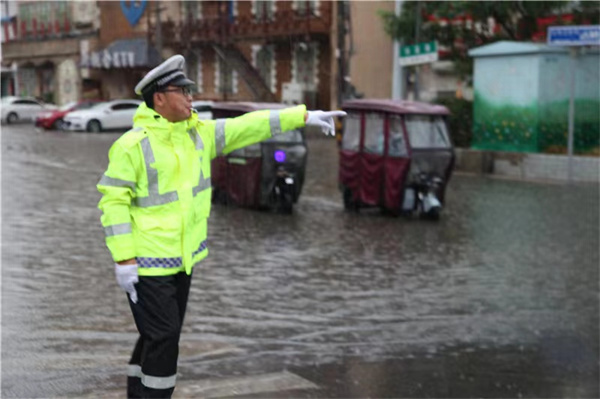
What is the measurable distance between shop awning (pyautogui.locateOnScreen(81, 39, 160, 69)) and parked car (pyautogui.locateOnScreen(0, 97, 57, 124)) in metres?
3.15

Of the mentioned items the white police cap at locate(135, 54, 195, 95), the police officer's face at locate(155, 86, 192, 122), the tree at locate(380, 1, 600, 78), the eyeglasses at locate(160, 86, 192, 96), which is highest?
the tree at locate(380, 1, 600, 78)

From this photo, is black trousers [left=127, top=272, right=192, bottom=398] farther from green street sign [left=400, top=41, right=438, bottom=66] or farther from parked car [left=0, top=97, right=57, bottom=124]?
parked car [left=0, top=97, right=57, bottom=124]

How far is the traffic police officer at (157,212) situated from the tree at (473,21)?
68.3 ft

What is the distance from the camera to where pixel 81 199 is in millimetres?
16469

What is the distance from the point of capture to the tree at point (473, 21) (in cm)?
2480

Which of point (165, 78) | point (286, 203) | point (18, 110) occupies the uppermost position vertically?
point (165, 78)

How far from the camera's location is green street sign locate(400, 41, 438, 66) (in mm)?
22359

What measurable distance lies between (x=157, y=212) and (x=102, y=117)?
113ft

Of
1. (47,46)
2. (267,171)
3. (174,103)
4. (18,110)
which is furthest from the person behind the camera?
(47,46)

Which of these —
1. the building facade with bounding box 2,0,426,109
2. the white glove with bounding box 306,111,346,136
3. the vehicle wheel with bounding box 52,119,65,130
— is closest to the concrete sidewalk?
the building facade with bounding box 2,0,426,109

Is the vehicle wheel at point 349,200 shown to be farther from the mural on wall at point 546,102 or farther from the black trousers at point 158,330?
the black trousers at point 158,330

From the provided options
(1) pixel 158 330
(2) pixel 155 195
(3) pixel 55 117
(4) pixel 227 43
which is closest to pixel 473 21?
(4) pixel 227 43

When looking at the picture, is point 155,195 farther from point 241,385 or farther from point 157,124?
point 241,385

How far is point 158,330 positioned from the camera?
477 centimetres
